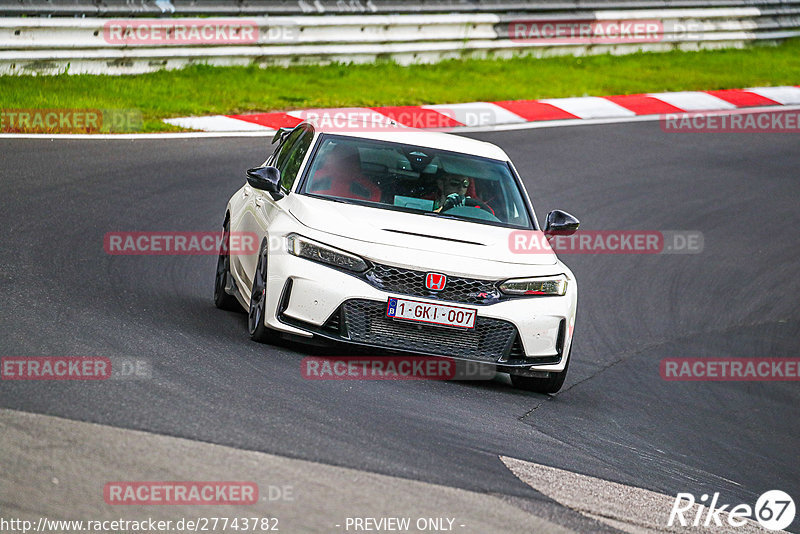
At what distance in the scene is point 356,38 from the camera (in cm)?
1931

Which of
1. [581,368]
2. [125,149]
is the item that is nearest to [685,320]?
[581,368]

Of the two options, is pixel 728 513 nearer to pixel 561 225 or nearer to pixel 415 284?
pixel 415 284

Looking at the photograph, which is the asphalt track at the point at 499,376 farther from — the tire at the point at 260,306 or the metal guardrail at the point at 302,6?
the metal guardrail at the point at 302,6

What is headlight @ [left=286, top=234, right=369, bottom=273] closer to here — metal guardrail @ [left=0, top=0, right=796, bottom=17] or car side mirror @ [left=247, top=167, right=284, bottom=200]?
car side mirror @ [left=247, top=167, right=284, bottom=200]

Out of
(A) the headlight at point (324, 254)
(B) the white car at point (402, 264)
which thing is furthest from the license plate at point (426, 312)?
(A) the headlight at point (324, 254)

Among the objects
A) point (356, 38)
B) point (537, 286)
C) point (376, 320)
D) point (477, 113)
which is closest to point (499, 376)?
point (537, 286)

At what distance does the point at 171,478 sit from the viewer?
490 cm

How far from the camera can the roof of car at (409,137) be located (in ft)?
29.1

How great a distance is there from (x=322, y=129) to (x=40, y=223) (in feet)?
9.85

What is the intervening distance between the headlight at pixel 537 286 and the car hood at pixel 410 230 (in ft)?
0.48

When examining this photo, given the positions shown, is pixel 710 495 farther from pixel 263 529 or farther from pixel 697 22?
pixel 697 22

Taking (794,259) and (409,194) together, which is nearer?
(409,194)

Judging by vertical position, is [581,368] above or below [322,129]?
below

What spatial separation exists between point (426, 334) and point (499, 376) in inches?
52.3
